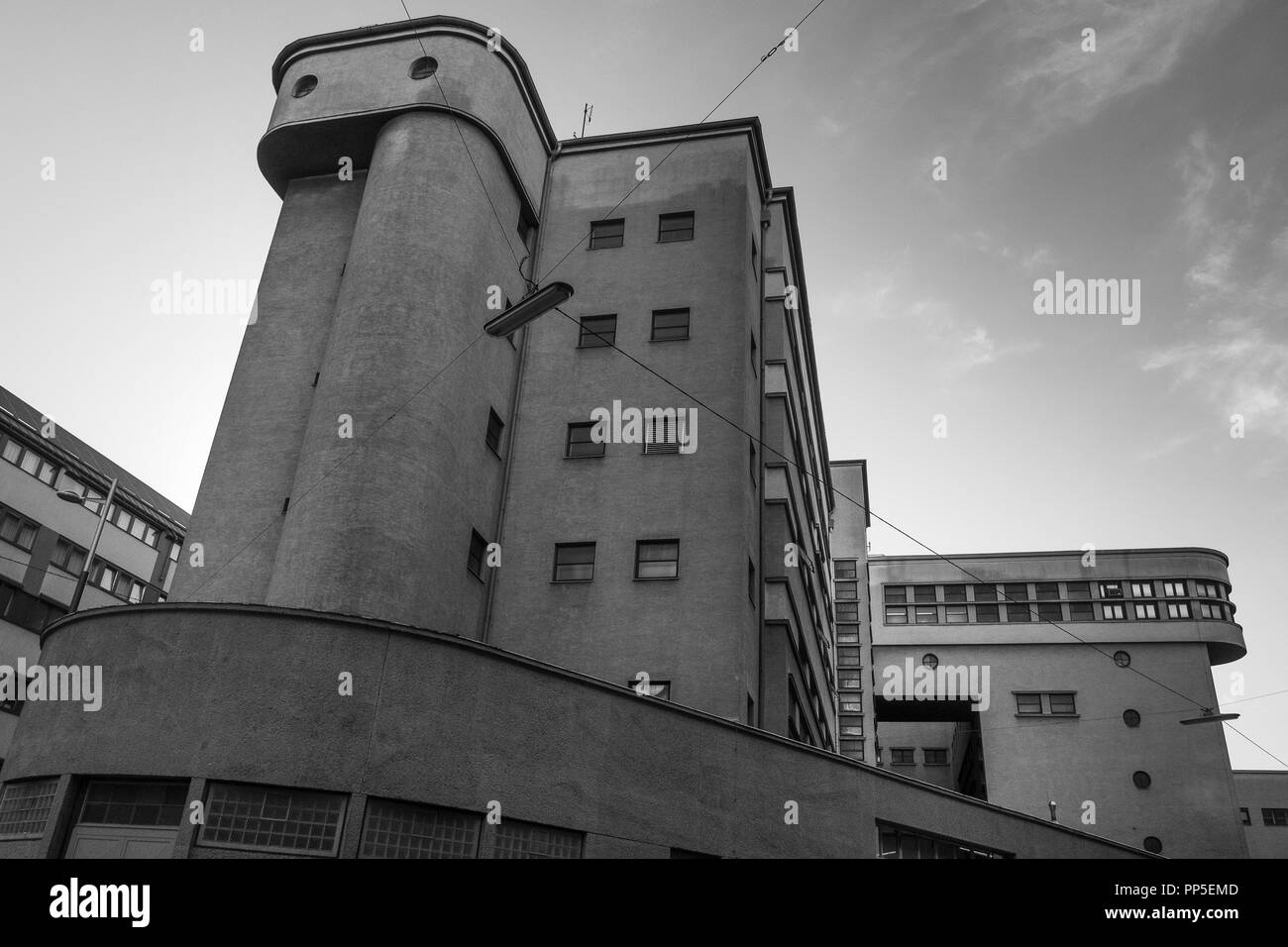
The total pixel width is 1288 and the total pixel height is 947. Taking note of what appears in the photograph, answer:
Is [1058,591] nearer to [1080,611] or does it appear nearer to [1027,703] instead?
[1080,611]

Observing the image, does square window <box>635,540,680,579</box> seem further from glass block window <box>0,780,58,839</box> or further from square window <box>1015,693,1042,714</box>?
square window <box>1015,693,1042,714</box>

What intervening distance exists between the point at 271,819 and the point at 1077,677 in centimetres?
4622

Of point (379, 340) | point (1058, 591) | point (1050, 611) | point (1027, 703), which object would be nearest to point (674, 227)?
point (379, 340)

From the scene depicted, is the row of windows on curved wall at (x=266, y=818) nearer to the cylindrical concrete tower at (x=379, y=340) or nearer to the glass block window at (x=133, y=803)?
the glass block window at (x=133, y=803)

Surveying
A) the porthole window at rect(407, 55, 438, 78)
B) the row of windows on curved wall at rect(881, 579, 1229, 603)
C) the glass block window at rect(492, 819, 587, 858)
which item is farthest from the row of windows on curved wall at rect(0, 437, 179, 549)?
the row of windows on curved wall at rect(881, 579, 1229, 603)

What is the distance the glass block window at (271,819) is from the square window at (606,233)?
20.5 m

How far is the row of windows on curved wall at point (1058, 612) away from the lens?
50.8m

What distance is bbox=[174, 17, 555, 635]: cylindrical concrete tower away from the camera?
70.1 feet

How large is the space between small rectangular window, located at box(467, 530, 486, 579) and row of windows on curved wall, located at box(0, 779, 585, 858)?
10.2m

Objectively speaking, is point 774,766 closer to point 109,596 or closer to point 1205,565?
point 1205,565

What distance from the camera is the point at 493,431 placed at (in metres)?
26.3

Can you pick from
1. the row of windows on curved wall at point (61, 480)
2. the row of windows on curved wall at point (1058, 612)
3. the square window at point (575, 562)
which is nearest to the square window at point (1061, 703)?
the row of windows on curved wall at point (1058, 612)
